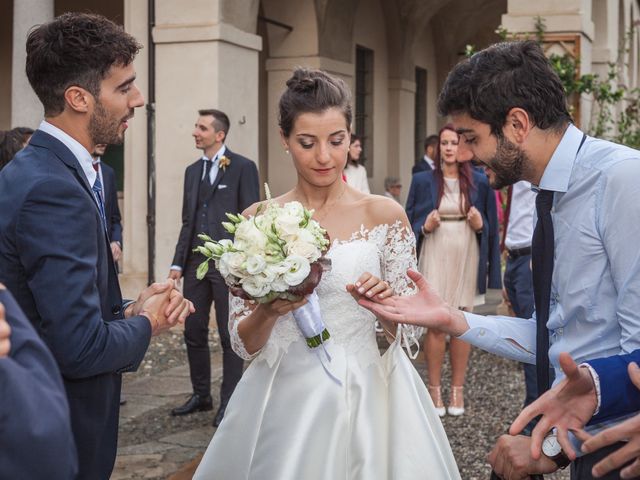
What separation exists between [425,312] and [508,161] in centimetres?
53

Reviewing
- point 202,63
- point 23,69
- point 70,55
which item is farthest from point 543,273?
point 202,63

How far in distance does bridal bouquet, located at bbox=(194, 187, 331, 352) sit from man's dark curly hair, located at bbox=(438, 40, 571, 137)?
847mm

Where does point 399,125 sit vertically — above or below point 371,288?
above

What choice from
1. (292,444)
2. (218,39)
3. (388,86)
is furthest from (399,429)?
(388,86)

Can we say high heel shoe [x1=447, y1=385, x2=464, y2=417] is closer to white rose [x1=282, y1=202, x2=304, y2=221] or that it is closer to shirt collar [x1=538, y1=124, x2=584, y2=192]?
white rose [x1=282, y1=202, x2=304, y2=221]

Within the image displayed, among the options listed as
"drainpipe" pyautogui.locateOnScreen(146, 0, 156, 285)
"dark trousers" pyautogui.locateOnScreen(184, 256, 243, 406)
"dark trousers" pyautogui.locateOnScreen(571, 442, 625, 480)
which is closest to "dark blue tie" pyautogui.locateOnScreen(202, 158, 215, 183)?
"dark trousers" pyautogui.locateOnScreen(184, 256, 243, 406)

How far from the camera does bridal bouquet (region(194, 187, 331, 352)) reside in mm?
3205

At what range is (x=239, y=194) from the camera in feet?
23.5

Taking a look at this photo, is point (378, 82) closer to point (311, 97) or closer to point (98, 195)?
point (311, 97)

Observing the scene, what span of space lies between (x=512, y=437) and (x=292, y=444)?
1229mm

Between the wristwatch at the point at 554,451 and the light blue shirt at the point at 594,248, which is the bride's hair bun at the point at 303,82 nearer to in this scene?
the light blue shirt at the point at 594,248

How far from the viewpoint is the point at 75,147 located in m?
2.79

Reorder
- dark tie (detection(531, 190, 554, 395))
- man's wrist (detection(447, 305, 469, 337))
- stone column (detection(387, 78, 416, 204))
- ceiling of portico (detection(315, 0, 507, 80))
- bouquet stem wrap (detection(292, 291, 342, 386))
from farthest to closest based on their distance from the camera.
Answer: stone column (detection(387, 78, 416, 204)), ceiling of portico (detection(315, 0, 507, 80)), bouquet stem wrap (detection(292, 291, 342, 386)), man's wrist (detection(447, 305, 469, 337)), dark tie (detection(531, 190, 554, 395))

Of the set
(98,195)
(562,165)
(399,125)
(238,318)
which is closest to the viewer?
(562,165)
